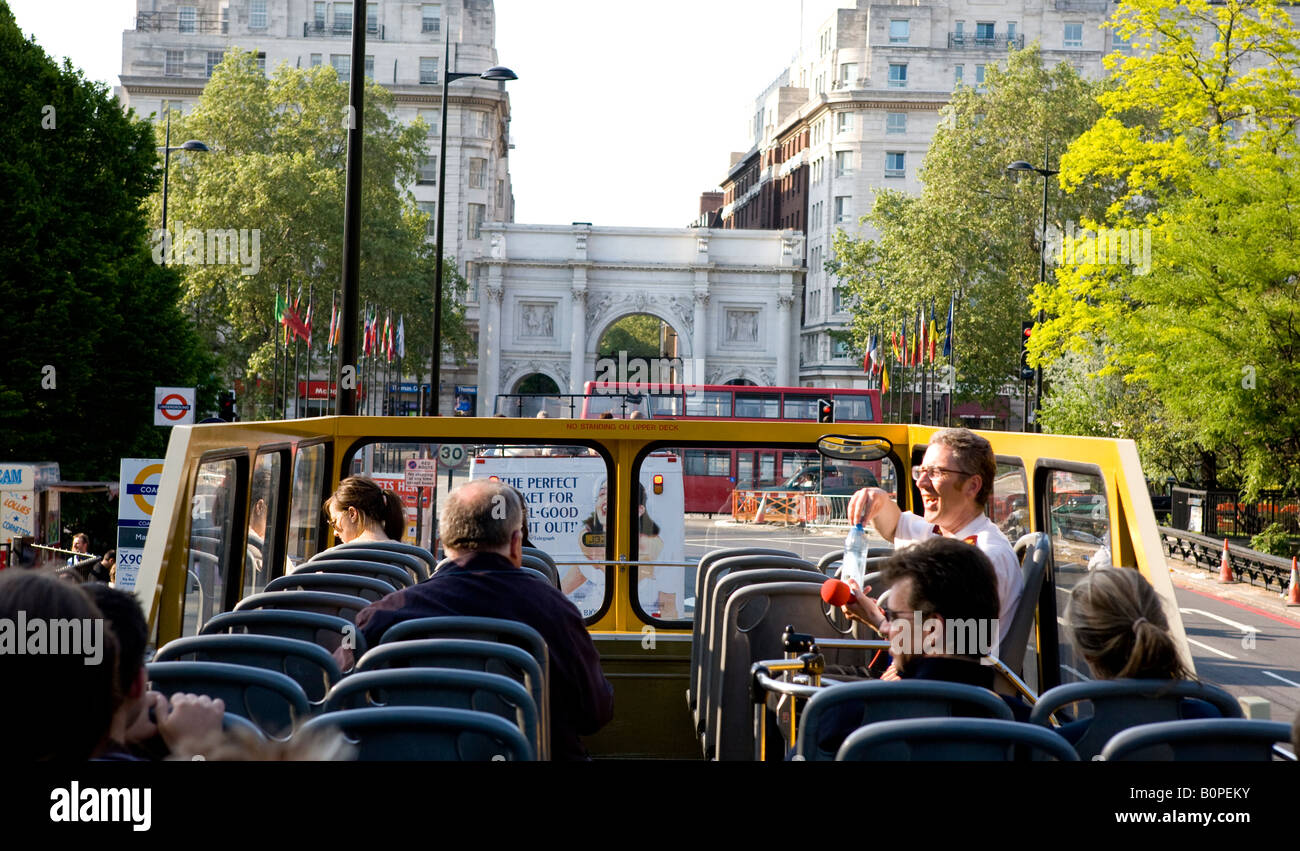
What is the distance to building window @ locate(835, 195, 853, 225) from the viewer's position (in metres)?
95.2

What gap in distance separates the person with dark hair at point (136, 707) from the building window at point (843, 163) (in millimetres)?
94845

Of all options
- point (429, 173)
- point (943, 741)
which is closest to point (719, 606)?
point (943, 741)

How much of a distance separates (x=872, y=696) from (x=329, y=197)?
182ft

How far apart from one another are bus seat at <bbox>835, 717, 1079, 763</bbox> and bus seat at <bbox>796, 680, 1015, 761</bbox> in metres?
0.26

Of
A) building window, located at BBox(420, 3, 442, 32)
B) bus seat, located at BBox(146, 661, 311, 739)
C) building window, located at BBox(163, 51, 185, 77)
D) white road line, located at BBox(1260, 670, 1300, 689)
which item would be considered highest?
building window, located at BBox(420, 3, 442, 32)

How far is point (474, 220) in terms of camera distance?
98125 mm

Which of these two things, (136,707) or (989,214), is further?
(989,214)

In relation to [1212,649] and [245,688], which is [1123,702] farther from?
[1212,649]

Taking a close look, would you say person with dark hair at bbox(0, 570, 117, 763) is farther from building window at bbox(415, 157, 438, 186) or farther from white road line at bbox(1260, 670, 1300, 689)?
building window at bbox(415, 157, 438, 186)

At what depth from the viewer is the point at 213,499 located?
5613 millimetres

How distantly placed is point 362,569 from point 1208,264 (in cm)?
2103

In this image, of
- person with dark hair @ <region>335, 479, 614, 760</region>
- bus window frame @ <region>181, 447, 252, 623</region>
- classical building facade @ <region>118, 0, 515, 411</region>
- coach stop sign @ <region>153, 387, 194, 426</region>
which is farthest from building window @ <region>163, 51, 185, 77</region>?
person with dark hair @ <region>335, 479, 614, 760</region>

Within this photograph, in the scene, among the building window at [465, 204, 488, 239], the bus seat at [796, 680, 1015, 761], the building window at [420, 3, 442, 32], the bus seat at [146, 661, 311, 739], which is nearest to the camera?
the bus seat at [796, 680, 1015, 761]

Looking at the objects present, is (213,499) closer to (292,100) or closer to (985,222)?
(985,222)
